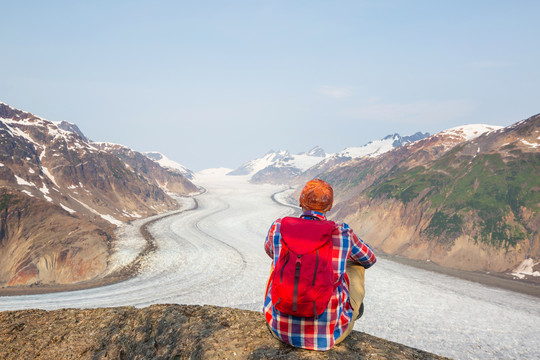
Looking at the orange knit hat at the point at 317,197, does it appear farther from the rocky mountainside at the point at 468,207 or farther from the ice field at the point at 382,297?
the rocky mountainside at the point at 468,207

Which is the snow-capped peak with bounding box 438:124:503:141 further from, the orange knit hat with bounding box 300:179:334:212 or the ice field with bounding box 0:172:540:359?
the orange knit hat with bounding box 300:179:334:212

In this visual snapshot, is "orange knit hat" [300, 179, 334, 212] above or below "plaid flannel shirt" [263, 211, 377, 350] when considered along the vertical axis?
above

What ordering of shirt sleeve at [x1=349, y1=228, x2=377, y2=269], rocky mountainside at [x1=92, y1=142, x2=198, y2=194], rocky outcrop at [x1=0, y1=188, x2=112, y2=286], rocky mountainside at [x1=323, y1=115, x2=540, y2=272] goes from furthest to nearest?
1. rocky mountainside at [x1=92, y1=142, x2=198, y2=194]
2. rocky mountainside at [x1=323, y1=115, x2=540, y2=272]
3. rocky outcrop at [x1=0, y1=188, x2=112, y2=286]
4. shirt sleeve at [x1=349, y1=228, x2=377, y2=269]

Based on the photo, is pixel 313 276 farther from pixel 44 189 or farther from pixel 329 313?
pixel 44 189

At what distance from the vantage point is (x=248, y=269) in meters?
33.4

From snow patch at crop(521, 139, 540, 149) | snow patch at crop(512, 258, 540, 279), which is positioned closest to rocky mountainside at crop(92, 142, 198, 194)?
snow patch at crop(521, 139, 540, 149)

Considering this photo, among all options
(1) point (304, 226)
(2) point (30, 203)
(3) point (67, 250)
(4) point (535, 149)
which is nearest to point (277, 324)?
(1) point (304, 226)

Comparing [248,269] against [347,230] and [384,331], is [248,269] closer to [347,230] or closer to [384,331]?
[384,331]

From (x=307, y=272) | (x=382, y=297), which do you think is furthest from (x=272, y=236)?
(x=382, y=297)

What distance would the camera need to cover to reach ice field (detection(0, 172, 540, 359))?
63.4 ft

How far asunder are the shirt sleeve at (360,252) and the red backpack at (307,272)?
0.39 m

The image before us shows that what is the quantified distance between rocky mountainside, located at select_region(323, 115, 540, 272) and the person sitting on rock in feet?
119

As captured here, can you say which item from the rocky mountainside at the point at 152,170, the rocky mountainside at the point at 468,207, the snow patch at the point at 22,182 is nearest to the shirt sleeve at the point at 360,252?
the rocky mountainside at the point at 468,207

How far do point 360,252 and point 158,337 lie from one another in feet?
10.6
